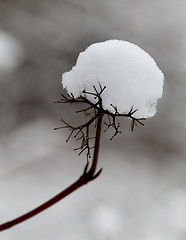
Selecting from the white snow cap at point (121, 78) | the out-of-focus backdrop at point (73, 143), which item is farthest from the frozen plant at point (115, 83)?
the out-of-focus backdrop at point (73, 143)

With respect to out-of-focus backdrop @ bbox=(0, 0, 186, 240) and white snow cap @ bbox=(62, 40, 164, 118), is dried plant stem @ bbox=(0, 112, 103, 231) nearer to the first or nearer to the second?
white snow cap @ bbox=(62, 40, 164, 118)

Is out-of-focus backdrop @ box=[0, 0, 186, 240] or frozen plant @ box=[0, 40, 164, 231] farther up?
out-of-focus backdrop @ box=[0, 0, 186, 240]

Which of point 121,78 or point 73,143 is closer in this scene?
point 121,78

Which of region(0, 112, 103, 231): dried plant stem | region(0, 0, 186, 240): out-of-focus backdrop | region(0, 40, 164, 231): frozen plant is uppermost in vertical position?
region(0, 0, 186, 240): out-of-focus backdrop

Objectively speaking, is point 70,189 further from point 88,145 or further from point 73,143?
point 73,143

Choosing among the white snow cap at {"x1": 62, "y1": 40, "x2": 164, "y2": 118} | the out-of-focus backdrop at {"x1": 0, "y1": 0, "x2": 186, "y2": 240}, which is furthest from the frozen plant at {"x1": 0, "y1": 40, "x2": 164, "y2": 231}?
the out-of-focus backdrop at {"x1": 0, "y1": 0, "x2": 186, "y2": 240}

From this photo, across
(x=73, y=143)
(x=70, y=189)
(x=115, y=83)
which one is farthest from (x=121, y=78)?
(x=73, y=143)

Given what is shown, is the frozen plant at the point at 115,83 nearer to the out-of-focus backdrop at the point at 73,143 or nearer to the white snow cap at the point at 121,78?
the white snow cap at the point at 121,78

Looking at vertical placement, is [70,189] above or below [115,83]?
below
